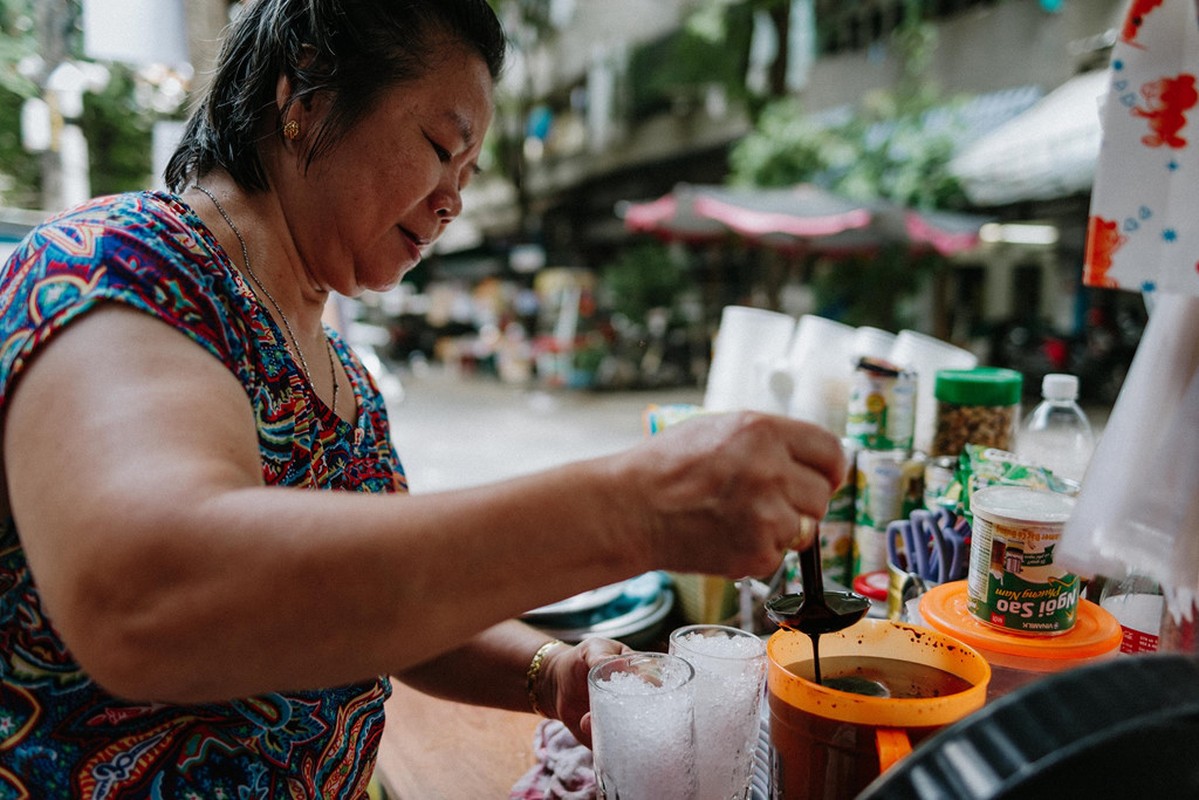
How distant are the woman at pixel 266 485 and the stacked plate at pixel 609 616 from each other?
0.51m

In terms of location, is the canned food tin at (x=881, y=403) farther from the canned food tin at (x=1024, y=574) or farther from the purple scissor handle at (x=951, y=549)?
the canned food tin at (x=1024, y=574)

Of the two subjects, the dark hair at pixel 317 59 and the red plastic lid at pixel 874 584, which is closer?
the dark hair at pixel 317 59

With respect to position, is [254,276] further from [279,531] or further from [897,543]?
[897,543]

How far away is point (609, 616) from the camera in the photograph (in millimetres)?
1820

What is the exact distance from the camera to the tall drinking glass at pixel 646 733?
3.00 ft

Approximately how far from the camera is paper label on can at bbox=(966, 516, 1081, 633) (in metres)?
1.12

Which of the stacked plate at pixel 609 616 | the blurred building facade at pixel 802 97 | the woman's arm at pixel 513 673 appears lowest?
the stacked plate at pixel 609 616

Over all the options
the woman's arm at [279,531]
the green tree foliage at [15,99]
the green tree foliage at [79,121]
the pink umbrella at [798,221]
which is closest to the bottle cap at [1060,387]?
the woman's arm at [279,531]

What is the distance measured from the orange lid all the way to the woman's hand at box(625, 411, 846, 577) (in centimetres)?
57

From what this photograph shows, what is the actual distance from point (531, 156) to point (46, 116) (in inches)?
888

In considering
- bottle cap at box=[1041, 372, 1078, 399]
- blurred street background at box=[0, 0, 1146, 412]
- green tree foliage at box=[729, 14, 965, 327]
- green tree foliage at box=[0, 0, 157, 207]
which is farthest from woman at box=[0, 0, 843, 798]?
green tree foliage at box=[729, 14, 965, 327]

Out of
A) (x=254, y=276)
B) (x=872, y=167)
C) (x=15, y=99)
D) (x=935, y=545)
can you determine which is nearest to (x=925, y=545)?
(x=935, y=545)

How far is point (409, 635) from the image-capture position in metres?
0.64

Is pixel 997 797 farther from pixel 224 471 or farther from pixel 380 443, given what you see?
pixel 380 443
